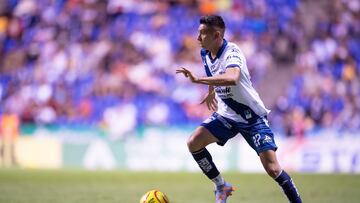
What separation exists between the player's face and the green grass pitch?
3024 mm

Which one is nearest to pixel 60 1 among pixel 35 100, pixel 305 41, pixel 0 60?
pixel 0 60

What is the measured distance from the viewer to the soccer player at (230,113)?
8438 millimetres

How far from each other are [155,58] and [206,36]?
45.2 ft

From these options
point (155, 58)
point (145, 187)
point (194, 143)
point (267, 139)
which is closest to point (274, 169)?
point (267, 139)

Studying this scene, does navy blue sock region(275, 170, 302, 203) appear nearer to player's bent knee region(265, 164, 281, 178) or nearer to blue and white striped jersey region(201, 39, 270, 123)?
player's bent knee region(265, 164, 281, 178)

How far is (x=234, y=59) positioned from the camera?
8.33 m

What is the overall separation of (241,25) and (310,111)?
4.35m

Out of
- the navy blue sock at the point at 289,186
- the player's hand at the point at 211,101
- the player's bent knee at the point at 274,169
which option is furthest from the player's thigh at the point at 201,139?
the navy blue sock at the point at 289,186

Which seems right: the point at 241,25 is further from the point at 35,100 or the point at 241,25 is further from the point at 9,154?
the point at 9,154

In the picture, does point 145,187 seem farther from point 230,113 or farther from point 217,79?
point 217,79

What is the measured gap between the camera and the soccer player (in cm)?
844

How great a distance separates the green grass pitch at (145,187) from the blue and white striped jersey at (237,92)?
2296mm

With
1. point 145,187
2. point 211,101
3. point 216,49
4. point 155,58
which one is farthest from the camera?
point 155,58

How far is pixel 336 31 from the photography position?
22234 millimetres
